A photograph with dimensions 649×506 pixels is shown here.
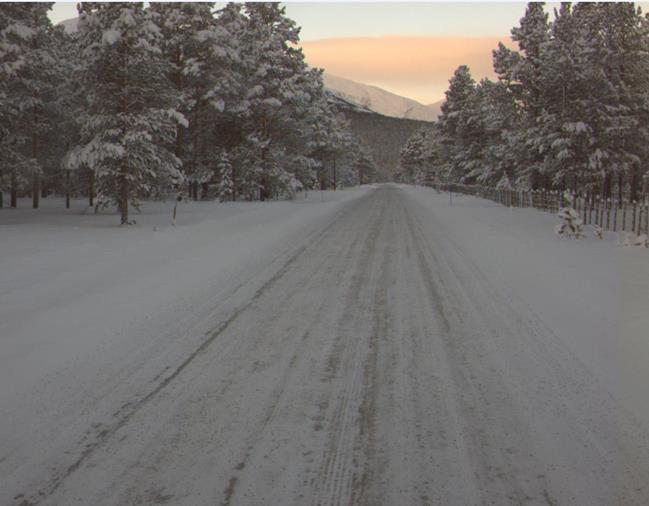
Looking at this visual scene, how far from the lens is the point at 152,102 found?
21344 millimetres

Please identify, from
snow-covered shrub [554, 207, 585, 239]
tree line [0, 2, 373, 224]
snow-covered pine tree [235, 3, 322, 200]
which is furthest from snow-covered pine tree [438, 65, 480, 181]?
snow-covered shrub [554, 207, 585, 239]

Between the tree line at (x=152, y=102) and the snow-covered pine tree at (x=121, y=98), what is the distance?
0.04 meters

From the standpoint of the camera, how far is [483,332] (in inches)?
249

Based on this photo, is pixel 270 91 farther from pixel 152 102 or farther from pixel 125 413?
pixel 125 413

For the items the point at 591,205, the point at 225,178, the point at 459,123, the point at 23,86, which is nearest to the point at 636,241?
the point at 591,205

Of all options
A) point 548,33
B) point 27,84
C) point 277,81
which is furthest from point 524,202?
point 27,84

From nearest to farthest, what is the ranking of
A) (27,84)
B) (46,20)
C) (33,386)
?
(33,386) < (27,84) < (46,20)

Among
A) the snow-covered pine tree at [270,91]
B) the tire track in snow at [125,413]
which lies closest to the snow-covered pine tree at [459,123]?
A: the snow-covered pine tree at [270,91]

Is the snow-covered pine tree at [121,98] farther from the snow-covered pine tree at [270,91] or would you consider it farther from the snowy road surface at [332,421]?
the snow-covered pine tree at [270,91]

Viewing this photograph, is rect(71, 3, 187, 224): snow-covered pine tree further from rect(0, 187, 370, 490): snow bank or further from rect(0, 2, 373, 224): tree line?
rect(0, 187, 370, 490): snow bank

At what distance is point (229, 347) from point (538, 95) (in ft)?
108

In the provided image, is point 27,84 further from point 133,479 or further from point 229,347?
point 133,479

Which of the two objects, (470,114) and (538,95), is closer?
(538,95)

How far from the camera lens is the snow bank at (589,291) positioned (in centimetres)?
523
